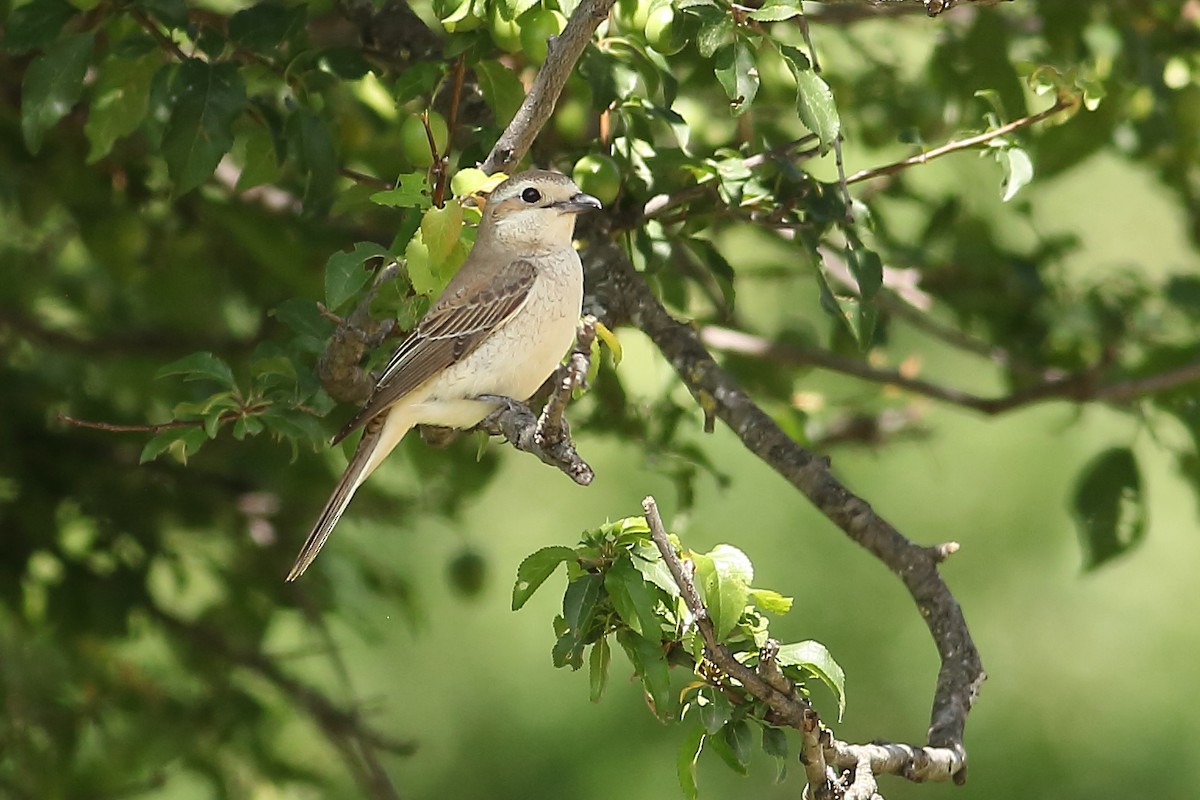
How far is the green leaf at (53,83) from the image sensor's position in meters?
3.66

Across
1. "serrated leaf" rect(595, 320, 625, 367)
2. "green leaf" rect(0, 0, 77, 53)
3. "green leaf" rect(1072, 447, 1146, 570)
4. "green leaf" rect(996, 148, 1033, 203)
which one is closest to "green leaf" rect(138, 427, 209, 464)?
"serrated leaf" rect(595, 320, 625, 367)

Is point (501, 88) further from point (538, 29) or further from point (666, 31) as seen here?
point (666, 31)

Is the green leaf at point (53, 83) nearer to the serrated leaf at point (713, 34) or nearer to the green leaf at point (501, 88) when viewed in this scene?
the green leaf at point (501, 88)

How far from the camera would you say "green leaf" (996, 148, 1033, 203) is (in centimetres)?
342

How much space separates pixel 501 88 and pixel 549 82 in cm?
55

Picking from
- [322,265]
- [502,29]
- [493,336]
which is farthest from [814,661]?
[322,265]

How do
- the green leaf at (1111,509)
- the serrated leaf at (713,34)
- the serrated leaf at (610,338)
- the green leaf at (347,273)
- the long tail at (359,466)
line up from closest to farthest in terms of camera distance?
the green leaf at (347,273), the serrated leaf at (713,34), the serrated leaf at (610,338), the long tail at (359,466), the green leaf at (1111,509)

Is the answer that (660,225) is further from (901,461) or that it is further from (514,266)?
(901,461)

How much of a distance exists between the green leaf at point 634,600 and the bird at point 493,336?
0.95 metres

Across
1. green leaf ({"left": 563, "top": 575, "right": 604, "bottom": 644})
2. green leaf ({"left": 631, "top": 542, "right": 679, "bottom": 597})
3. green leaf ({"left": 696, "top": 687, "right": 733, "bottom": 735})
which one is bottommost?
green leaf ({"left": 696, "top": 687, "right": 733, "bottom": 735})

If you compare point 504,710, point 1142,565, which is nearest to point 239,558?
point 504,710

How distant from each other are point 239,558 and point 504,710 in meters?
3.25

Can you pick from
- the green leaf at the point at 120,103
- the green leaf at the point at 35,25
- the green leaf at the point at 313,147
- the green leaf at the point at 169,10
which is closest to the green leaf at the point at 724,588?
the green leaf at the point at 313,147

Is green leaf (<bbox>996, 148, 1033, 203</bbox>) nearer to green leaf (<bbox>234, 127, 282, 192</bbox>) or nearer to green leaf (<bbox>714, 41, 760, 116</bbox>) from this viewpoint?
green leaf (<bbox>714, 41, 760, 116</bbox>)
